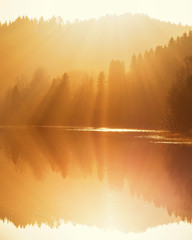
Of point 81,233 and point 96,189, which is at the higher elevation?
point 96,189

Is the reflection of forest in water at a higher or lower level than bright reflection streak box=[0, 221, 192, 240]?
higher

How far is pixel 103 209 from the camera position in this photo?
1761 centimetres

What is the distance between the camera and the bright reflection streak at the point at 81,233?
1386cm

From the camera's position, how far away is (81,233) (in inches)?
563

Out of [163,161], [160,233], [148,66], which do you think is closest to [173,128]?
[163,161]

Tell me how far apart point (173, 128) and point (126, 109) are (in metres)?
52.7

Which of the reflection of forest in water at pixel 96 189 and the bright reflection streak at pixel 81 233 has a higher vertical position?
the reflection of forest in water at pixel 96 189

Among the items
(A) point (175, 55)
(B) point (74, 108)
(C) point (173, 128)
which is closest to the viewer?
(C) point (173, 128)

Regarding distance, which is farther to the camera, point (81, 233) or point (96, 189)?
point (96, 189)

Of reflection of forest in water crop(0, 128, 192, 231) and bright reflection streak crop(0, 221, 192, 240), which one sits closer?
bright reflection streak crop(0, 221, 192, 240)

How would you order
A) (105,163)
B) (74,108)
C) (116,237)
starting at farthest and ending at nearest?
1. (74,108)
2. (105,163)
3. (116,237)

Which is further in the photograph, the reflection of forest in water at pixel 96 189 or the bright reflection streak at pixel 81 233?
the reflection of forest in water at pixel 96 189

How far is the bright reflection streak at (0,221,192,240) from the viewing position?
1386cm

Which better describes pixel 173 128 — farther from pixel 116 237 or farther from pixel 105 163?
pixel 116 237
